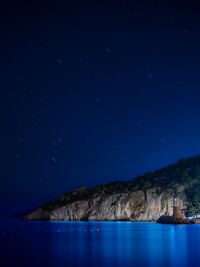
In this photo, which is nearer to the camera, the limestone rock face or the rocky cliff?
the limestone rock face

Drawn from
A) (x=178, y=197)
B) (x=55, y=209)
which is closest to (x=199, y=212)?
(x=178, y=197)

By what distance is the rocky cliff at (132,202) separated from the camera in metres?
171

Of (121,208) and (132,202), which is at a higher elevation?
(132,202)

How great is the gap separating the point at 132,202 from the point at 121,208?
638 cm

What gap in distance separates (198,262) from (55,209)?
166 metres

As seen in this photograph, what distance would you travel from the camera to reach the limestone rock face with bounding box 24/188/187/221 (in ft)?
559

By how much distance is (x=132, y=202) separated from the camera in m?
176

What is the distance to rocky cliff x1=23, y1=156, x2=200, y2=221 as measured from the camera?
561 feet

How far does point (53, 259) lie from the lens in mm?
33750

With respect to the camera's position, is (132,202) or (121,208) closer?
(132,202)

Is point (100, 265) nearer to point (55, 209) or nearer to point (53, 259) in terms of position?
point (53, 259)

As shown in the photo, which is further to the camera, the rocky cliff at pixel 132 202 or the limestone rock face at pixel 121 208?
the rocky cliff at pixel 132 202

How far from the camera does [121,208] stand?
17700 centimetres

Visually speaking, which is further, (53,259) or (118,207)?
(118,207)
